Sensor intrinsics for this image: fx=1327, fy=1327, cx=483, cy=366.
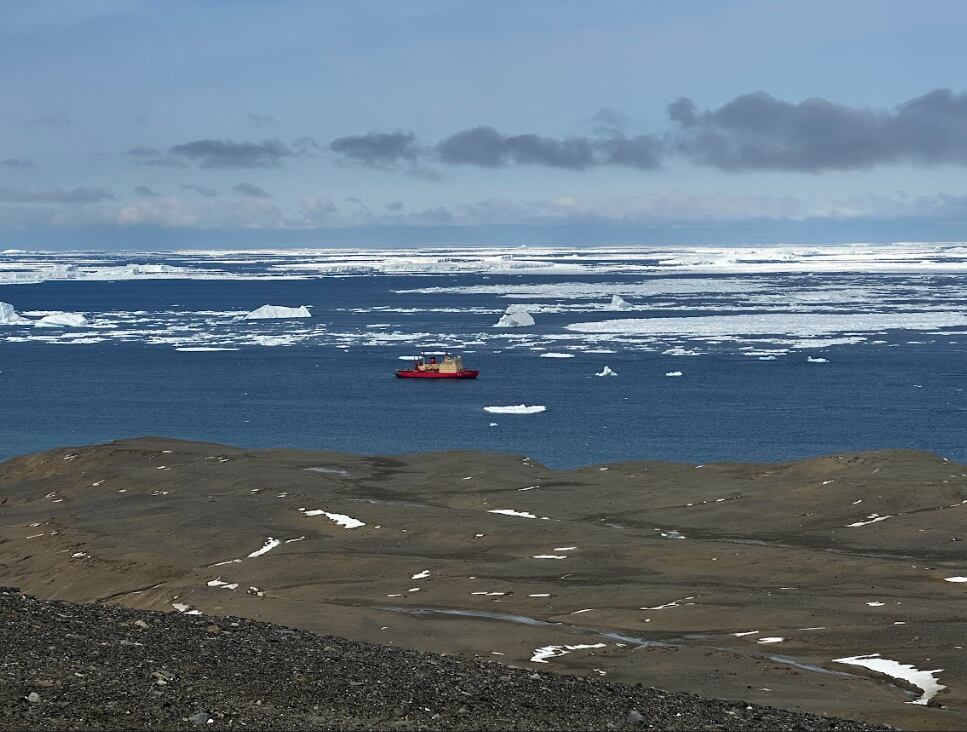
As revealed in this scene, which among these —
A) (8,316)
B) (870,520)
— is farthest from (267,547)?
(8,316)

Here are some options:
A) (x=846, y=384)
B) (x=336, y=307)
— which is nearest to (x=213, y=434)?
(x=846, y=384)

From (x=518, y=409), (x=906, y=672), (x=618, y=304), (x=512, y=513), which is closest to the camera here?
(x=906, y=672)

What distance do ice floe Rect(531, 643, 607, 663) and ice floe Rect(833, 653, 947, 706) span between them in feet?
13.7

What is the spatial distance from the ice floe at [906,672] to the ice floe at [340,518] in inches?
732

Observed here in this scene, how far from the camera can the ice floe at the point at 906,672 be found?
20.3 meters

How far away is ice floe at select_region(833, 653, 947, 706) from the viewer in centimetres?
2029

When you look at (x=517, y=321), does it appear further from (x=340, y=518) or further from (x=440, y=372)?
(x=340, y=518)

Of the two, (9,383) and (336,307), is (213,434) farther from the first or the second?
(336,307)

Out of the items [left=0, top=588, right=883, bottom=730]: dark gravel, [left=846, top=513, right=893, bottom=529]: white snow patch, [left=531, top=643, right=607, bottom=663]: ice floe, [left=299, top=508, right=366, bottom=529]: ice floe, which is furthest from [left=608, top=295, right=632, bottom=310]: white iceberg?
[left=0, top=588, right=883, bottom=730]: dark gravel

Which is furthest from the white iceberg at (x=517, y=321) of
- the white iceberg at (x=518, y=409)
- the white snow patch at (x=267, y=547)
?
the white snow patch at (x=267, y=547)

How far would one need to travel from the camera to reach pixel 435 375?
91250 millimetres

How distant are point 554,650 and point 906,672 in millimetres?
5797

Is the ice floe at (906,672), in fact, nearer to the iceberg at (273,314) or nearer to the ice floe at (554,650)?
the ice floe at (554,650)

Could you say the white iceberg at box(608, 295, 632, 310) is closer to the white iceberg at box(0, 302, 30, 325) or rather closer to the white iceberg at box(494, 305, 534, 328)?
the white iceberg at box(494, 305, 534, 328)
